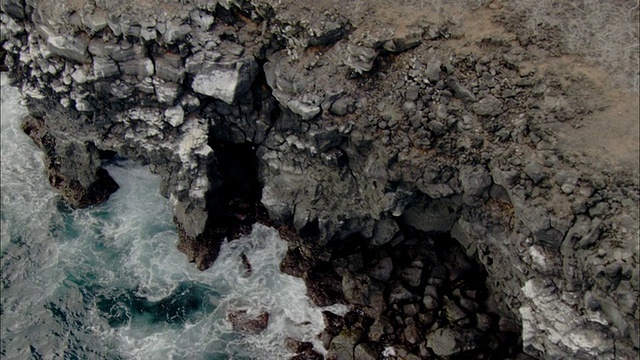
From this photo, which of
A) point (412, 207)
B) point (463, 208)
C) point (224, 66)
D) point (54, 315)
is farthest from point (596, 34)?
point (54, 315)

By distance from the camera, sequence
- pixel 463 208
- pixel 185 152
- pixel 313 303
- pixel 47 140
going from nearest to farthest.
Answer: pixel 463 208 → pixel 185 152 → pixel 313 303 → pixel 47 140

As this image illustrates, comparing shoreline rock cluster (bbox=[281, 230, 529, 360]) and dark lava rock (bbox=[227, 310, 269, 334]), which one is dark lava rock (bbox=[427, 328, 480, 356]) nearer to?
shoreline rock cluster (bbox=[281, 230, 529, 360])

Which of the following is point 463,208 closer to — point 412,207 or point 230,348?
point 412,207

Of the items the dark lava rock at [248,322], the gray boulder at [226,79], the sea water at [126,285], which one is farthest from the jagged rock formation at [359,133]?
the dark lava rock at [248,322]

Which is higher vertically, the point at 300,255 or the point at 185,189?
the point at 185,189

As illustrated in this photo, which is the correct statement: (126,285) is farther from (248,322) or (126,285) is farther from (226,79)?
(226,79)
